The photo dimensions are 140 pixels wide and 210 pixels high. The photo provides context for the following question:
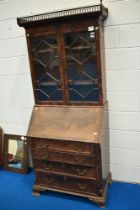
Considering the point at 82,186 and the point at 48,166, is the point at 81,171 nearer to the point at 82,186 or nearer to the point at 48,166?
the point at 82,186

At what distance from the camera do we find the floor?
226cm

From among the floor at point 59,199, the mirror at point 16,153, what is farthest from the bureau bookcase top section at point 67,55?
the floor at point 59,199

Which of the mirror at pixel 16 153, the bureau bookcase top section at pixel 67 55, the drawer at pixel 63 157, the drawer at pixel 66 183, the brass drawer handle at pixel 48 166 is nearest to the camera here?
the bureau bookcase top section at pixel 67 55

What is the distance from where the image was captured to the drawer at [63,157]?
2.14 meters

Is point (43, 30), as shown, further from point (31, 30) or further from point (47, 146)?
point (47, 146)

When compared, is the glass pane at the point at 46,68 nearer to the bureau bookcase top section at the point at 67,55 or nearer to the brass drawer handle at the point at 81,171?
the bureau bookcase top section at the point at 67,55

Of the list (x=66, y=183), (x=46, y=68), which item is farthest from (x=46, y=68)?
(x=66, y=183)

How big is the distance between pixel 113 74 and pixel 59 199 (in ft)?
4.41

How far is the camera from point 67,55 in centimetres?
215

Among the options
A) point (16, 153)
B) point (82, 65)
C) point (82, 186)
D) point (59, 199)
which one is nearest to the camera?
point (82, 65)

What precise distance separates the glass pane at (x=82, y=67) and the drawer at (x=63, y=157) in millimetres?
517

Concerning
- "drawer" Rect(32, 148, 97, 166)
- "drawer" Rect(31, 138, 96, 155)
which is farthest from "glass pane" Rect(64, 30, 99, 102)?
"drawer" Rect(32, 148, 97, 166)

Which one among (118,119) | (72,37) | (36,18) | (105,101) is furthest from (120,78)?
(36,18)

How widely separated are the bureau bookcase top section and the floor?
0.95 meters
